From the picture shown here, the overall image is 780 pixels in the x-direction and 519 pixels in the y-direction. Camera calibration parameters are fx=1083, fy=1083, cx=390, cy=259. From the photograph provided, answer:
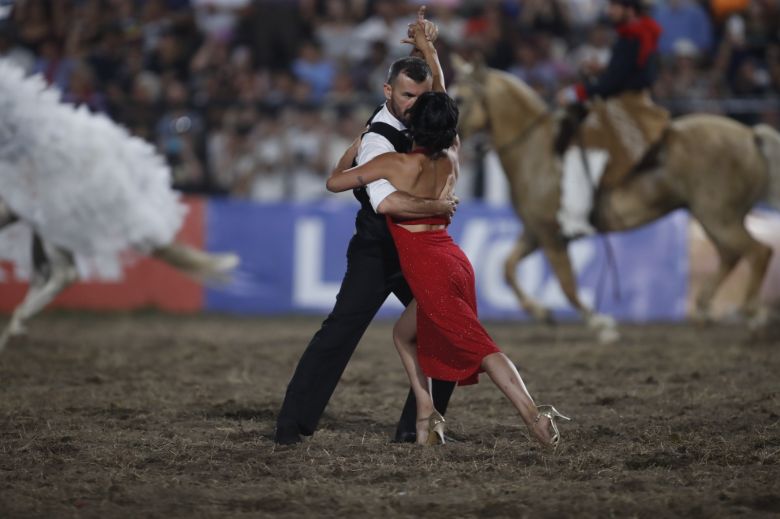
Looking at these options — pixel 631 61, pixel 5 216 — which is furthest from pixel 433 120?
pixel 631 61

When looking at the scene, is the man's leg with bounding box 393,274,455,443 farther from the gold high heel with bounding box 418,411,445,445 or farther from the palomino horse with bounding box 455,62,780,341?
the palomino horse with bounding box 455,62,780,341

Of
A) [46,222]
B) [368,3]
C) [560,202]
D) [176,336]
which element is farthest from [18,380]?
[368,3]

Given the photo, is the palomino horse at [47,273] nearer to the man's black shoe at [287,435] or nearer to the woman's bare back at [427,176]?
the man's black shoe at [287,435]

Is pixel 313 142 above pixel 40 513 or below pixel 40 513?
above

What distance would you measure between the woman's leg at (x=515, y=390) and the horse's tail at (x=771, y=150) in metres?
5.89

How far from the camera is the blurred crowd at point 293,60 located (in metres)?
13.2

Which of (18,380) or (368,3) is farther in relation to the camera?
(368,3)

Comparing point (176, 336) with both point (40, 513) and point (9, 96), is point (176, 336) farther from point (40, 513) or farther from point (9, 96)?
point (40, 513)

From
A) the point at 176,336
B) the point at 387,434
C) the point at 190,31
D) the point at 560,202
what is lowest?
the point at 176,336

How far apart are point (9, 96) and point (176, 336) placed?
121 inches

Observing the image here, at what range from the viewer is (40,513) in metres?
4.23

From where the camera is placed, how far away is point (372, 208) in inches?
214

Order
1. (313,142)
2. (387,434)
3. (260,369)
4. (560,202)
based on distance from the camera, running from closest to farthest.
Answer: (387,434) < (260,369) < (560,202) < (313,142)

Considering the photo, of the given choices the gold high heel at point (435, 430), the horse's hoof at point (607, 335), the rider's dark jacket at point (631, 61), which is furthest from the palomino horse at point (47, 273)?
the gold high heel at point (435, 430)
